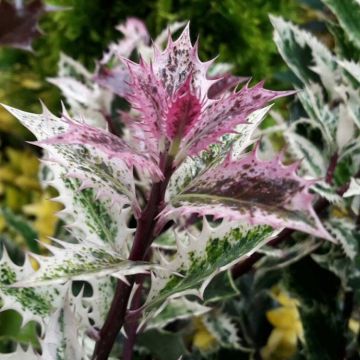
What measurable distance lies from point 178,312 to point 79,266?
0.26 metres

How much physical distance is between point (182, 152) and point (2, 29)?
0.56 metres

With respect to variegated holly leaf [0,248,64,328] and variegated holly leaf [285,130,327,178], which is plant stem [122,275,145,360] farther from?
Result: variegated holly leaf [285,130,327,178]

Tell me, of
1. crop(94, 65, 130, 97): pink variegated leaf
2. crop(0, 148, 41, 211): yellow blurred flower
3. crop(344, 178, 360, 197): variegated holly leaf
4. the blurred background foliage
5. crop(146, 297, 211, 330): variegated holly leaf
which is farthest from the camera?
crop(0, 148, 41, 211): yellow blurred flower

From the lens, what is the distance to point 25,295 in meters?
0.53

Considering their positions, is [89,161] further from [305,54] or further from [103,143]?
[305,54]

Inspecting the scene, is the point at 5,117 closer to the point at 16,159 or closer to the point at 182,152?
the point at 16,159

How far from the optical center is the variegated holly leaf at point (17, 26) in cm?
87

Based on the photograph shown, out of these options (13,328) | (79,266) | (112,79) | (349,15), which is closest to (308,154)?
(349,15)

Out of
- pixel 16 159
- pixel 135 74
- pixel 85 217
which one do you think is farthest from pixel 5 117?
pixel 135 74

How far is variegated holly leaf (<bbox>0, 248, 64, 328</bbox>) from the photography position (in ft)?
1.66

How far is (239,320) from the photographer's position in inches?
35.6

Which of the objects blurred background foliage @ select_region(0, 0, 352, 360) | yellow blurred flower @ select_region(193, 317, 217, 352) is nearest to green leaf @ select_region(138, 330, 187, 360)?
blurred background foliage @ select_region(0, 0, 352, 360)

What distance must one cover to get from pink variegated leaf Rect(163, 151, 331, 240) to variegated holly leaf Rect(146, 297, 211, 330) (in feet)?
0.80

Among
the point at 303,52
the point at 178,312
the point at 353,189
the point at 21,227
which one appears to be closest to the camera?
the point at 353,189
